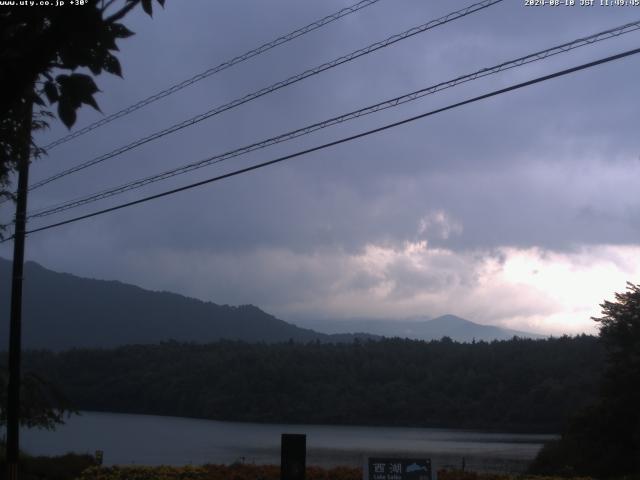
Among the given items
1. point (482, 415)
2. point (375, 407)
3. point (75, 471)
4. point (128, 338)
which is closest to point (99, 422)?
point (375, 407)

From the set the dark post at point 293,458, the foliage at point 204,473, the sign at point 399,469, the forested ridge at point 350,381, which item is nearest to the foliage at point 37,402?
the foliage at point 204,473

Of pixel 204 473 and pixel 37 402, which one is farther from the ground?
pixel 37 402

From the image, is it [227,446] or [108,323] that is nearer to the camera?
[227,446]

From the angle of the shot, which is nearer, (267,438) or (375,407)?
(267,438)

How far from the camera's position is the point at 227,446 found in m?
44.4

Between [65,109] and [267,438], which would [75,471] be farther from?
[267,438]

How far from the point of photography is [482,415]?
70.5 meters

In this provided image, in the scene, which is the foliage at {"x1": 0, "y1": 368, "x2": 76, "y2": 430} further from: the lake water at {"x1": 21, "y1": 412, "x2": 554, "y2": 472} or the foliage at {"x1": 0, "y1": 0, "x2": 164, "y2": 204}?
the foliage at {"x1": 0, "y1": 0, "x2": 164, "y2": 204}

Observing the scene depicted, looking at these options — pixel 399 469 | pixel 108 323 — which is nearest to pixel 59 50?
pixel 399 469

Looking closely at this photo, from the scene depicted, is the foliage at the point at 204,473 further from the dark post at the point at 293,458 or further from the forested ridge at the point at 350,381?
the forested ridge at the point at 350,381

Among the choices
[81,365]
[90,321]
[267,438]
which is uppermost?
[90,321]

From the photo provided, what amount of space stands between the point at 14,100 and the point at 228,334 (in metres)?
187

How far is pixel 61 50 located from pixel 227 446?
4191 centimetres

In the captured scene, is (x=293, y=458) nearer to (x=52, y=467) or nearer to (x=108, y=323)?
(x=52, y=467)
